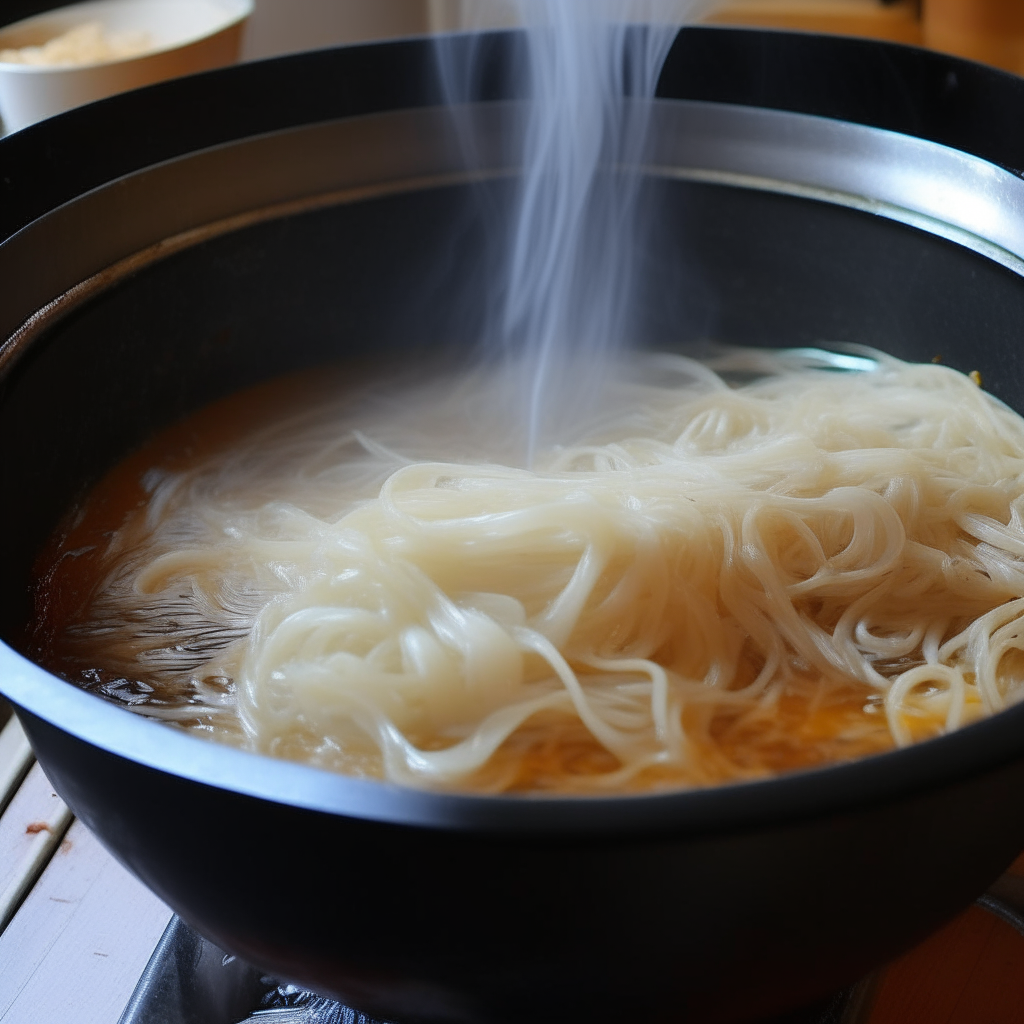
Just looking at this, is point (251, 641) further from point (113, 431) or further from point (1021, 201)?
point (1021, 201)

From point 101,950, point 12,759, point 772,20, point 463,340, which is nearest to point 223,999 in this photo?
point 101,950

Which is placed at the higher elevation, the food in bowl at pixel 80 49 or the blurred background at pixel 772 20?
the blurred background at pixel 772 20

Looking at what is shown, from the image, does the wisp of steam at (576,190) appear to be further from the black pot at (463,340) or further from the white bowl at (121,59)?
the white bowl at (121,59)

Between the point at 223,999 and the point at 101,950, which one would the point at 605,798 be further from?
the point at 101,950

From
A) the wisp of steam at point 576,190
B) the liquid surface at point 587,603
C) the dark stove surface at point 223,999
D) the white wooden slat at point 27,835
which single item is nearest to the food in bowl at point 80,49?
the wisp of steam at point 576,190

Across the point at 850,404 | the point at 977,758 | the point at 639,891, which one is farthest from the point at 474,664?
the point at 850,404
